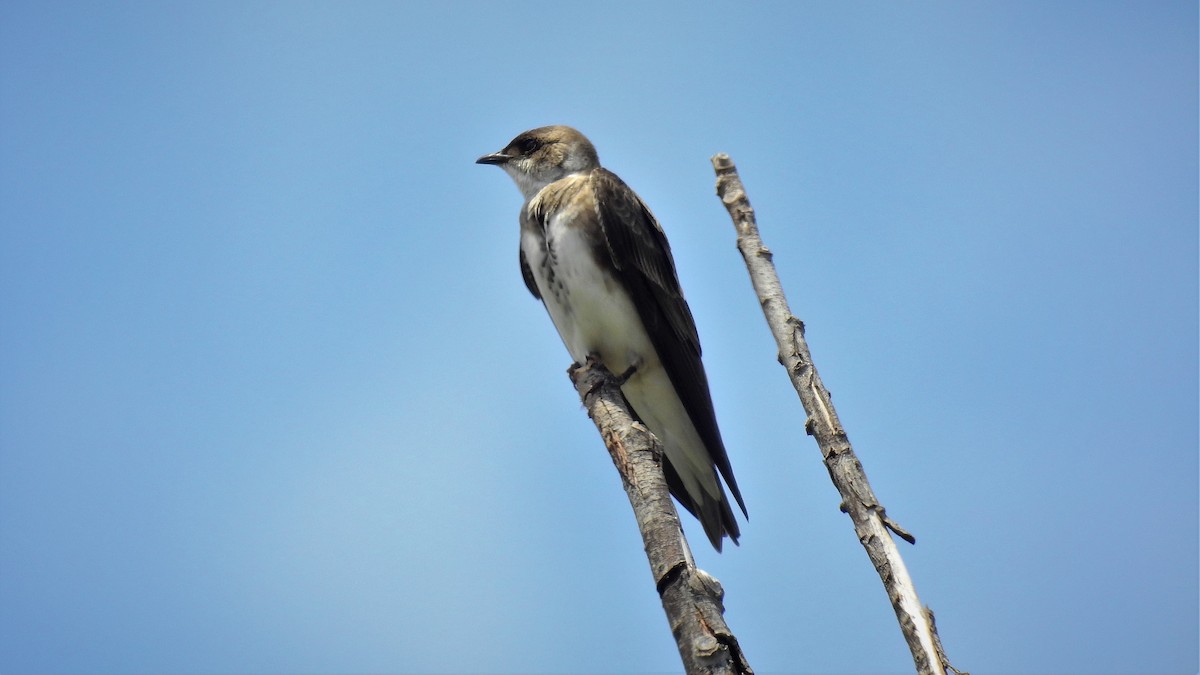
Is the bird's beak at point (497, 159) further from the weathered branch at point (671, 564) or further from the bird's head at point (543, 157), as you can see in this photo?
the weathered branch at point (671, 564)

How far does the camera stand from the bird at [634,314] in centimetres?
809

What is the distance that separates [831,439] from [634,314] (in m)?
3.14

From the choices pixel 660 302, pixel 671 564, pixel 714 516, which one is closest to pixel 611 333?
pixel 660 302

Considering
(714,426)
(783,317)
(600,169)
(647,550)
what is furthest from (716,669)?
(600,169)

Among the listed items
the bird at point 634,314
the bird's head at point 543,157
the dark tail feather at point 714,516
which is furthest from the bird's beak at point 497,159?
the dark tail feather at point 714,516

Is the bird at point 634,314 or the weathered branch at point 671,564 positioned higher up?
the bird at point 634,314

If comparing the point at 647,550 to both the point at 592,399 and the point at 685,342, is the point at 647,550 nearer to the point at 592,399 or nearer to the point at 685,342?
the point at 592,399

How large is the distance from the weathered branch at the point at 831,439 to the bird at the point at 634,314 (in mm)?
1766

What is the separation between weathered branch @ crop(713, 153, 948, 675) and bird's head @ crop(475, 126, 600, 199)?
3033mm

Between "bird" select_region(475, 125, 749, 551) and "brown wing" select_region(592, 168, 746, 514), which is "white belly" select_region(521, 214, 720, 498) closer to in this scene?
"bird" select_region(475, 125, 749, 551)

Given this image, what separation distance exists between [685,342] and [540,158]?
7.85ft

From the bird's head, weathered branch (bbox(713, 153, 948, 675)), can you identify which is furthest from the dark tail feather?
the bird's head

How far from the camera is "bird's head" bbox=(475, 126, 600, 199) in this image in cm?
938

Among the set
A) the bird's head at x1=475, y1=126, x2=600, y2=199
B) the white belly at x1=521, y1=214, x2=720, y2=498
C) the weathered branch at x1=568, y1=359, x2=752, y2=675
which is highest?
the bird's head at x1=475, y1=126, x2=600, y2=199
